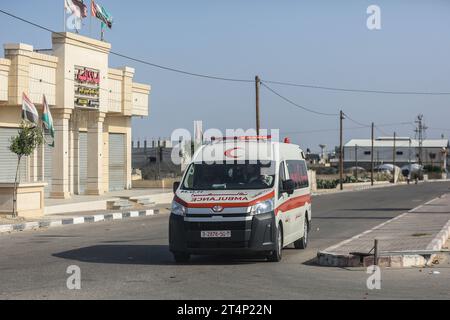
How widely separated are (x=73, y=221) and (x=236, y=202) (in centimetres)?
1385

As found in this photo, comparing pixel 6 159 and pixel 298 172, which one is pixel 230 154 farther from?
pixel 6 159

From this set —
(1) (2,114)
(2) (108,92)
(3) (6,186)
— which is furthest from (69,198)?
(3) (6,186)

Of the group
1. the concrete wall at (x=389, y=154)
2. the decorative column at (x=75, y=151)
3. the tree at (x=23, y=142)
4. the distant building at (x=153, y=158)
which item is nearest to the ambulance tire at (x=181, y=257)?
the tree at (x=23, y=142)

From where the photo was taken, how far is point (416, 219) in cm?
2278

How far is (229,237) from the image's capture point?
12.6 meters

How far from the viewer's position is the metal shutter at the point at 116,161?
43.3 meters

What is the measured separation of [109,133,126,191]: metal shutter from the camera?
43344 mm

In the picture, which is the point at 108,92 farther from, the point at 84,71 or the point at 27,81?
the point at 27,81

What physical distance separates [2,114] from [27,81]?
1870 millimetres

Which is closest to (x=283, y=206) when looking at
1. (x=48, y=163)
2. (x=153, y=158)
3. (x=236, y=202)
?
(x=236, y=202)

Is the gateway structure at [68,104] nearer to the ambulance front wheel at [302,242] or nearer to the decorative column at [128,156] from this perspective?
the decorative column at [128,156]

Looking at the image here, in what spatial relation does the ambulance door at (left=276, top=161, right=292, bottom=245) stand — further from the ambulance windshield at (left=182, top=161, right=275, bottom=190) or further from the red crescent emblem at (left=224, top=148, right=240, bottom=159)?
the red crescent emblem at (left=224, top=148, right=240, bottom=159)

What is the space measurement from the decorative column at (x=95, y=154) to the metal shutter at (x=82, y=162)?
127 cm
